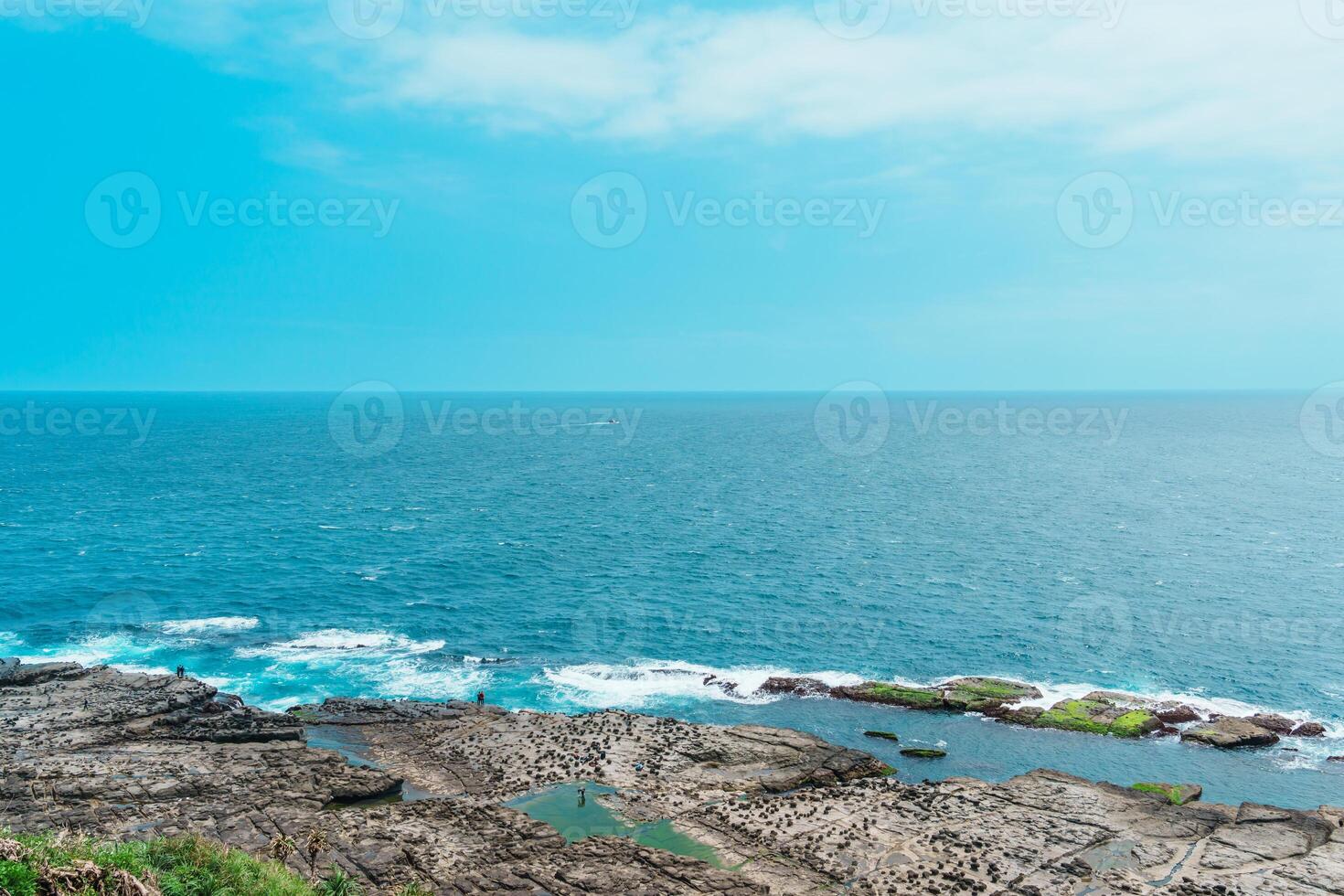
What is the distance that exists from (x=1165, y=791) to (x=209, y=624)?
82.6 metres

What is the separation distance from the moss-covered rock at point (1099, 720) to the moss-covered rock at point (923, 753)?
979 centimetres

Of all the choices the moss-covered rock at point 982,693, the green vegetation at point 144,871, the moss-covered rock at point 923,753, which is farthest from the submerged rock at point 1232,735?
the green vegetation at point 144,871

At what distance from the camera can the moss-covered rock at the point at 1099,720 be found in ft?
205

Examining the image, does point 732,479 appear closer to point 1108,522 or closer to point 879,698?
point 1108,522

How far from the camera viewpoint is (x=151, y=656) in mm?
75062

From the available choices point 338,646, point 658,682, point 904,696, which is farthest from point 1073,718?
point 338,646

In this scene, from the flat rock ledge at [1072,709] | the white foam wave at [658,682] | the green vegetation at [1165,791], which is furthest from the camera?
the white foam wave at [658,682]

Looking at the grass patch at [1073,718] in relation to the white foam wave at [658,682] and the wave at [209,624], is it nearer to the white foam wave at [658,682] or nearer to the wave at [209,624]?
the white foam wave at [658,682]

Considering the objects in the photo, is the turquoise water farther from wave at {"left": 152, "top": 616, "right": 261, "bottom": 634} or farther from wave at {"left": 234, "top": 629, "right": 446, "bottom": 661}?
wave at {"left": 152, "top": 616, "right": 261, "bottom": 634}

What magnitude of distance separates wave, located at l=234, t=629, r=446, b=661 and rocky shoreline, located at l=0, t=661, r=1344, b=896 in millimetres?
12882

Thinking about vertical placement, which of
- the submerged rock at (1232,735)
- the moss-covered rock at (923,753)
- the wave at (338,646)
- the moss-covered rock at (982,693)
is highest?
the wave at (338,646)

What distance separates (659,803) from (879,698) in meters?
25.7

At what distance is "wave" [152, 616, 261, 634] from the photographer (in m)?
82.2

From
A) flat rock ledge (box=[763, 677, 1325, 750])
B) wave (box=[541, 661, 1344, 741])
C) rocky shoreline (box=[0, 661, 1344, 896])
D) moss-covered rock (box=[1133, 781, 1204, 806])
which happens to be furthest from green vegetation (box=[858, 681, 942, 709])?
moss-covered rock (box=[1133, 781, 1204, 806])
